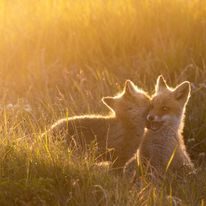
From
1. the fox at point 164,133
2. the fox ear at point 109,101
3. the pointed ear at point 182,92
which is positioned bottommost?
the fox at point 164,133

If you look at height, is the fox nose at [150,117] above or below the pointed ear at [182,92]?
below

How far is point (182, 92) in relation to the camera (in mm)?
8883

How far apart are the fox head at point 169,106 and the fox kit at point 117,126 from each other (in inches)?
5.8

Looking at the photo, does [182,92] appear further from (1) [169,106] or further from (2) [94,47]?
(2) [94,47]

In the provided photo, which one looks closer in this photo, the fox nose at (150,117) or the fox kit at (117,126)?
the fox kit at (117,126)

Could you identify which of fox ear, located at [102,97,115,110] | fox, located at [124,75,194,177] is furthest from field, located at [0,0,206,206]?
fox ear, located at [102,97,115,110]

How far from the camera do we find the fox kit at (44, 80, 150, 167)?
8.35 meters

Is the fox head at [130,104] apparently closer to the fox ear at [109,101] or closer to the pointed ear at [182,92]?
the fox ear at [109,101]

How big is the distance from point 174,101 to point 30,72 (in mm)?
3192

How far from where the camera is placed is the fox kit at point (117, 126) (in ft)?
27.4

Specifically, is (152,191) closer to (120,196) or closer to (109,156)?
(120,196)

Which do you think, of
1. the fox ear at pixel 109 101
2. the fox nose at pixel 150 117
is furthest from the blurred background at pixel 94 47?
the fox nose at pixel 150 117

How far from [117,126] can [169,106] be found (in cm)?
70

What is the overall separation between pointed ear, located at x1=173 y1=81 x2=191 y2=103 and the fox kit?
37cm
